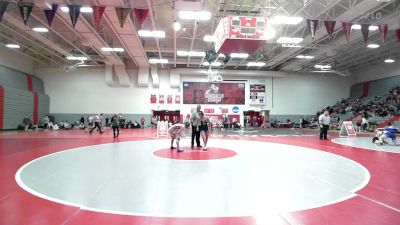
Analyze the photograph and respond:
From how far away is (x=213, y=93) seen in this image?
3059 cm

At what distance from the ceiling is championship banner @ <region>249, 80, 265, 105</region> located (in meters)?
2.01

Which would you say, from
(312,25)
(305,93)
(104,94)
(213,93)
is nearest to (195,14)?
(312,25)

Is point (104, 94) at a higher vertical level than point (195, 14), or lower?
lower

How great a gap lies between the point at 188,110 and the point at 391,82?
73.4 ft

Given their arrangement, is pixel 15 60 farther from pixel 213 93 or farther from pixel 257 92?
pixel 257 92

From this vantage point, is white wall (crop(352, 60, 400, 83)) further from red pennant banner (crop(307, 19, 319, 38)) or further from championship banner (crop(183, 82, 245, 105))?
red pennant banner (crop(307, 19, 319, 38))

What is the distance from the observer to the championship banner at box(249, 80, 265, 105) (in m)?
31.2

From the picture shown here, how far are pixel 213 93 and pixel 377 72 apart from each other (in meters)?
19.0

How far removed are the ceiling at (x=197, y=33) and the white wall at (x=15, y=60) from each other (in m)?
0.93

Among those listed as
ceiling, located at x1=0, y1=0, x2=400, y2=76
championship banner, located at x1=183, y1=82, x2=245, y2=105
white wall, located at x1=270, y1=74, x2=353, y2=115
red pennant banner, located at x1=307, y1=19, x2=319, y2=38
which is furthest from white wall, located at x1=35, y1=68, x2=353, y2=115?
red pennant banner, located at x1=307, y1=19, x2=319, y2=38

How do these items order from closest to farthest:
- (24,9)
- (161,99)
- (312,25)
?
(24,9), (312,25), (161,99)

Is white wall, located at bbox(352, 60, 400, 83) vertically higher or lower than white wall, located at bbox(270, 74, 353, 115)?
higher

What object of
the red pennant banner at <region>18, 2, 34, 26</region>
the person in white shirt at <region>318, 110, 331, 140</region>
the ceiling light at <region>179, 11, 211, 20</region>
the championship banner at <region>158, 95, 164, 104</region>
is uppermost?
the ceiling light at <region>179, 11, 211, 20</region>

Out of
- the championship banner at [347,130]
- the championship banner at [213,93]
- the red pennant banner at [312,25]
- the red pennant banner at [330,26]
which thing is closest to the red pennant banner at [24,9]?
the red pennant banner at [312,25]
